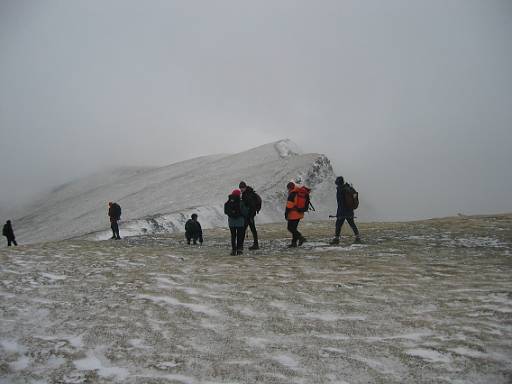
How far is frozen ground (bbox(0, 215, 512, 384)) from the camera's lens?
5.85 meters

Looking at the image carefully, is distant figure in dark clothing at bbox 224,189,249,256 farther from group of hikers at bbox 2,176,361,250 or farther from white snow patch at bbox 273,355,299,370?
white snow patch at bbox 273,355,299,370

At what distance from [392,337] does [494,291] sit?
3872 millimetres

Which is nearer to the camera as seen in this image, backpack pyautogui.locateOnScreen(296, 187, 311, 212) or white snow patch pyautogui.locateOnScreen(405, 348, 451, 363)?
white snow patch pyautogui.locateOnScreen(405, 348, 451, 363)

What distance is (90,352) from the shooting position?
6582mm

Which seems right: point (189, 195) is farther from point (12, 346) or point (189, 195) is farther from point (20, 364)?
point (20, 364)

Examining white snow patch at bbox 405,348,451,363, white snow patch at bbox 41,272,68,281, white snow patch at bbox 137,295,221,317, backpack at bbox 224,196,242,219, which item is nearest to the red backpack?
backpack at bbox 224,196,242,219

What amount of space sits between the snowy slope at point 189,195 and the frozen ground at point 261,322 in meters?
26.0

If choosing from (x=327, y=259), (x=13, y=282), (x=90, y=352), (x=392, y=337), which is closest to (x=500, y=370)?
(x=392, y=337)

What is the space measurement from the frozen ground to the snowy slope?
85.3 feet

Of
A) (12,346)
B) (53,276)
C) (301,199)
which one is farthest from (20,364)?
(301,199)

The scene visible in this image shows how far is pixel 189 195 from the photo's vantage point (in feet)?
174

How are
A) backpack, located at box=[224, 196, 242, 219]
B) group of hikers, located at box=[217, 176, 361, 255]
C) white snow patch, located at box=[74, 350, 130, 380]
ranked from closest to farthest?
white snow patch, located at box=[74, 350, 130, 380], backpack, located at box=[224, 196, 242, 219], group of hikers, located at box=[217, 176, 361, 255]

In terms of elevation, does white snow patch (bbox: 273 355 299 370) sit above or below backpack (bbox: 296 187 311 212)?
below

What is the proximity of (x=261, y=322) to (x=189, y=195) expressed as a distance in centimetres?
4626
